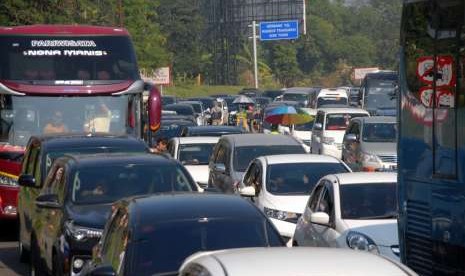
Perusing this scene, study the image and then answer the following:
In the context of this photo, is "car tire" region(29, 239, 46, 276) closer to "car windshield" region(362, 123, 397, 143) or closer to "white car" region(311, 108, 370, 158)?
"car windshield" region(362, 123, 397, 143)

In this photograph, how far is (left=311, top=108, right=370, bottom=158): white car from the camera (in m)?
36.4

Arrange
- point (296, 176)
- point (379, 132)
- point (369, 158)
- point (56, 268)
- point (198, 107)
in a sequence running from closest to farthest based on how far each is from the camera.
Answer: point (56, 268)
point (296, 176)
point (369, 158)
point (379, 132)
point (198, 107)

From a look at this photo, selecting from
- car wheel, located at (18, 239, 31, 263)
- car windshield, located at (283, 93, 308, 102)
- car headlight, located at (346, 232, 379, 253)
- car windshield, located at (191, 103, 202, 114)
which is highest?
car headlight, located at (346, 232, 379, 253)

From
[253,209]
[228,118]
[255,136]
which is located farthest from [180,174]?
[228,118]

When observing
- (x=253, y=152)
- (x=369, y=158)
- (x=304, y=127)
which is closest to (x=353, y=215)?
(x=253, y=152)

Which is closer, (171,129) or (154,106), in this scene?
(154,106)

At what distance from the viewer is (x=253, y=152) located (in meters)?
22.3

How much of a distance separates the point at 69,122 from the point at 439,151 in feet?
39.6

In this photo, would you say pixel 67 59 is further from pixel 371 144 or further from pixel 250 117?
pixel 250 117

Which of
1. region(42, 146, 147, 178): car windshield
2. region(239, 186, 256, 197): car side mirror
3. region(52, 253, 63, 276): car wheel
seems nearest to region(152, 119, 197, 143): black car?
region(239, 186, 256, 197): car side mirror

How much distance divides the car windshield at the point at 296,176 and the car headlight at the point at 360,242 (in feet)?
15.9

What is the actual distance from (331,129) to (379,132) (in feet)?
20.9

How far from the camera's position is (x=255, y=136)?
2336cm

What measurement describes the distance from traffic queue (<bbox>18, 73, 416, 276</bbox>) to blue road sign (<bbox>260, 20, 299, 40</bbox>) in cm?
5392
